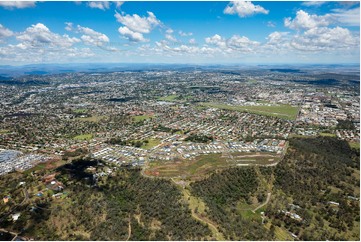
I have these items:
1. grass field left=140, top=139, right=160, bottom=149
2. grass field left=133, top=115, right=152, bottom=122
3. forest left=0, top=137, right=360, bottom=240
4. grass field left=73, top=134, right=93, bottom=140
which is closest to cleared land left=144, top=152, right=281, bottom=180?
forest left=0, top=137, right=360, bottom=240

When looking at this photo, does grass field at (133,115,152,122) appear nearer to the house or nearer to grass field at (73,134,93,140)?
grass field at (73,134,93,140)

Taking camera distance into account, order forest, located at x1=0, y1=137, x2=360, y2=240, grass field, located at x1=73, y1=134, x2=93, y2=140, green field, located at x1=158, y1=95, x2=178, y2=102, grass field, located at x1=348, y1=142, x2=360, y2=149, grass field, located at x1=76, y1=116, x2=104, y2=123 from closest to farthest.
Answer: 1. forest, located at x1=0, y1=137, x2=360, y2=240
2. grass field, located at x1=348, y1=142, x2=360, y2=149
3. grass field, located at x1=73, y1=134, x2=93, y2=140
4. grass field, located at x1=76, y1=116, x2=104, y2=123
5. green field, located at x1=158, y1=95, x2=178, y2=102

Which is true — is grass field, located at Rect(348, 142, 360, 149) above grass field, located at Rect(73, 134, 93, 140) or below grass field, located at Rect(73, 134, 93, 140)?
below

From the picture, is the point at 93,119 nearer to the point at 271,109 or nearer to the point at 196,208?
the point at 196,208

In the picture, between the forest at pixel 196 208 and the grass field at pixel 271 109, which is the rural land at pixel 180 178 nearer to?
the forest at pixel 196 208

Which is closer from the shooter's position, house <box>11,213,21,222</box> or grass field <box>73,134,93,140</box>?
house <box>11,213,21,222</box>
